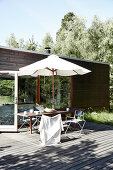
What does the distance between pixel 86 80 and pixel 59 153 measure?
677cm

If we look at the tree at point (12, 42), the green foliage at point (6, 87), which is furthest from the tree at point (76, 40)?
the green foliage at point (6, 87)

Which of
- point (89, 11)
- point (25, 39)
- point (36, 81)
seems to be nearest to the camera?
point (36, 81)

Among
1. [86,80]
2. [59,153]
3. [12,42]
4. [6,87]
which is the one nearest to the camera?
[59,153]

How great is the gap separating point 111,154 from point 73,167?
1.17 m

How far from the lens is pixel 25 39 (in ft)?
95.8

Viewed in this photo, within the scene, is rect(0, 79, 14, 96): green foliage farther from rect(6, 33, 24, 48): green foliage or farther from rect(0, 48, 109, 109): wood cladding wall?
rect(6, 33, 24, 48): green foliage

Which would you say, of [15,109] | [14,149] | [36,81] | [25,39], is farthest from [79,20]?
[14,149]

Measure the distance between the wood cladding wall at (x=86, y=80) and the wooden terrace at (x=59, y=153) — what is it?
10.2 feet

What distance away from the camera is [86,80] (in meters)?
10.9

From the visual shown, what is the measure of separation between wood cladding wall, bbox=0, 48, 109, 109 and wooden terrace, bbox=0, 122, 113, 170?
3.12m

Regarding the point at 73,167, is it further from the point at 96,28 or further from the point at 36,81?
the point at 96,28

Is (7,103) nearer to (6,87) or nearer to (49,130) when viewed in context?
(6,87)

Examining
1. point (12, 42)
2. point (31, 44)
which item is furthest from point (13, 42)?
point (31, 44)

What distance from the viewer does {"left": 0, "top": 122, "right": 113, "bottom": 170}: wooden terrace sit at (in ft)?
12.8
